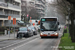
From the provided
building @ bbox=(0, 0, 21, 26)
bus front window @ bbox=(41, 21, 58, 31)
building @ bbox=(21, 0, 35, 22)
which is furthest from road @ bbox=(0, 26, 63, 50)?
building @ bbox=(21, 0, 35, 22)

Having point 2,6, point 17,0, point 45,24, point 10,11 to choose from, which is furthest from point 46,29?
point 17,0

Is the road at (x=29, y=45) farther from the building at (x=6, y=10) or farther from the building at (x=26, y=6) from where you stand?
the building at (x=26, y=6)

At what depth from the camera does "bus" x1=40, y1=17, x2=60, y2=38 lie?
90.8ft

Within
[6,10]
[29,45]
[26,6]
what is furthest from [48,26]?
[26,6]

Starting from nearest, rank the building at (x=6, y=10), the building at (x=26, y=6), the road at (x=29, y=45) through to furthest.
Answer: the road at (x=29, y=45)
the building at (x=6, y=10)
the building at (x=26, y=6)

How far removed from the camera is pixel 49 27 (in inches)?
1089

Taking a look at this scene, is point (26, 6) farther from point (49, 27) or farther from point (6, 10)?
point (49, 27)

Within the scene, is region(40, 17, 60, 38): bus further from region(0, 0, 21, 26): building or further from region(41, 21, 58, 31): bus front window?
region(0, 0, 21, 26): building

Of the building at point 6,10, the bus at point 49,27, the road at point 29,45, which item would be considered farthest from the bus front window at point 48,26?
the building at point 6,10

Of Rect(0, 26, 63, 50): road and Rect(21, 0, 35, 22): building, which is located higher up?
Rect(21, 0, 35, 22): building

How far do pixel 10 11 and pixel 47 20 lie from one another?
41.7m

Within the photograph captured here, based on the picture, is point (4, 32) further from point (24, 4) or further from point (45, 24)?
point (24, 4)

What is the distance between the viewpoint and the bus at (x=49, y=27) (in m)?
27.7

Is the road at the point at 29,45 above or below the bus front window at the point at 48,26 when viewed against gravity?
below
